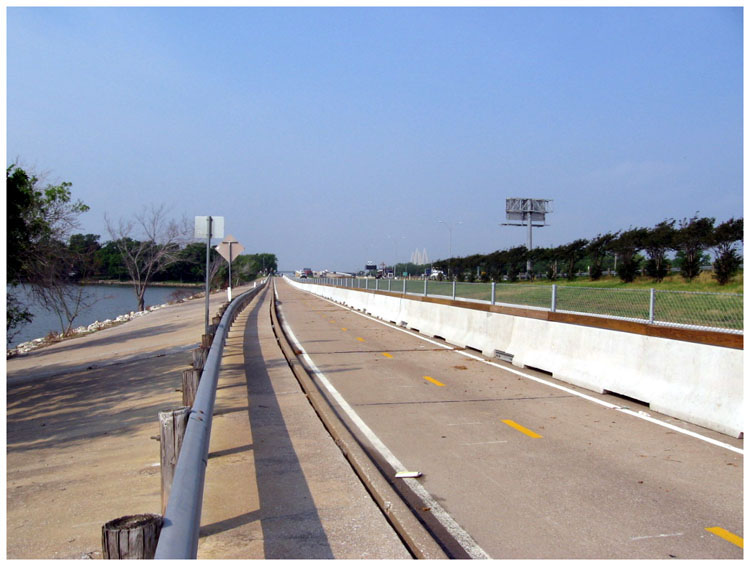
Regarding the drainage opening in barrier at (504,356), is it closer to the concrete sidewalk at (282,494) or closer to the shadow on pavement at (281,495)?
the concrete sidewalk at (282,494)

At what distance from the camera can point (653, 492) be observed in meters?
5.80

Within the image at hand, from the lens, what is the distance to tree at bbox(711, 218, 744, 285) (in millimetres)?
28484

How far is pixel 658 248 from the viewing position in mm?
36438

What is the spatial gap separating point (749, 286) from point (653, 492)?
16.6ft

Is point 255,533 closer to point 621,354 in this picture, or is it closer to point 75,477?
point 75,477

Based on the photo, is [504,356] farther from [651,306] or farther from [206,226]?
[206,226]

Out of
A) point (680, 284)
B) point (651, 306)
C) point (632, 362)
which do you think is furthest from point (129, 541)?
point (680, 284)

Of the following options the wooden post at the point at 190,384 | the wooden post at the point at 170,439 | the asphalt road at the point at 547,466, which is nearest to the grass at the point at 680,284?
the asphalt road at the point at 547,466

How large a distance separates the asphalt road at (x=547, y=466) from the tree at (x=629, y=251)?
2627cm

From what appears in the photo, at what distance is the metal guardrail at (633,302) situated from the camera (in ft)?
38.9

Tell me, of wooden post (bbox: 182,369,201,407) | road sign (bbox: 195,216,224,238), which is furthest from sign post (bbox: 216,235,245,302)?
wooden post (bbox: 182,369,201,407)

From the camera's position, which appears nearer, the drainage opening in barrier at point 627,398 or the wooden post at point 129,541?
the wooden post at point 129,541

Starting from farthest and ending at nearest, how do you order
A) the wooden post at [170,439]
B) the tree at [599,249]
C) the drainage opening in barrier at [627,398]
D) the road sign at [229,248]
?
the tree at [599,249] < the road sign at [229,248] < the drainage opening in barrier at [627,398] < the wooden post at [170,439]

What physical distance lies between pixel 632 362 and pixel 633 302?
15.8ft
